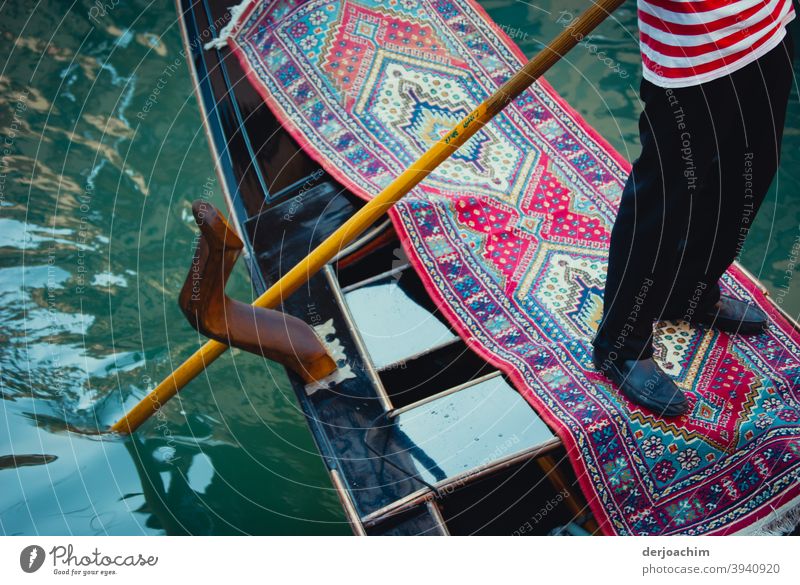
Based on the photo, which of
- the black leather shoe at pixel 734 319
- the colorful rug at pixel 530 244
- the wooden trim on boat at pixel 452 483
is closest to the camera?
the wooden trim on boat at pixel 452 483

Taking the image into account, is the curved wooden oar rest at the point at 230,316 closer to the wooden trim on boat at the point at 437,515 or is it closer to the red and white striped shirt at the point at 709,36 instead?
the wooden trim on boat at the point at 437,515

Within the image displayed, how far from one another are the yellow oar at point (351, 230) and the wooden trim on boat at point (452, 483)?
1.35 ft

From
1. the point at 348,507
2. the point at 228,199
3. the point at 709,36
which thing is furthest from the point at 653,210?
the point at 228,199

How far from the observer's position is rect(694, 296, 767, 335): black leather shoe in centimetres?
157

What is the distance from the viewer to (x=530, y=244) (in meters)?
1.72

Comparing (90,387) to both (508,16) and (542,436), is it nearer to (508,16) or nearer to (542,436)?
(542,436)

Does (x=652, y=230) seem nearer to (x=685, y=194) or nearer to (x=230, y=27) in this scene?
(x=685, y=194)

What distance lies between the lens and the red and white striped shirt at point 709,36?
1140 mm

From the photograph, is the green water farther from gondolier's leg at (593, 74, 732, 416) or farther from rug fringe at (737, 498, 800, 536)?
rug fringe at (737, 498, 800, 536)

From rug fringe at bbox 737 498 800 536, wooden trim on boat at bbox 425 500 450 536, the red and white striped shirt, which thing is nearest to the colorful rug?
rug fringe at bbox 737 498 800 536

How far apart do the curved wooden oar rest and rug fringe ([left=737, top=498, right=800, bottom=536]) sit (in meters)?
0.75

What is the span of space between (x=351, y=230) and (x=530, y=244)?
0.43 m

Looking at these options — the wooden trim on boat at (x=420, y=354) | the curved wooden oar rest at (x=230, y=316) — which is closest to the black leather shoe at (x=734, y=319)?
the wooden trim on boat at (x=420, y=354)
